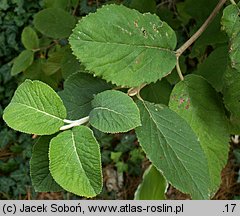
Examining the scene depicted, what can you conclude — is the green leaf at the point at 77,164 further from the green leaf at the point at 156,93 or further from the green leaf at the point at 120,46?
the green leaf at the point at 156,93

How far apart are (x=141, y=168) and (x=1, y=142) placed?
2.19 ft

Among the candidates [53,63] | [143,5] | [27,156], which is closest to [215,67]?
[143,5]

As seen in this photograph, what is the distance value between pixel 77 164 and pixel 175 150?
0.61ft

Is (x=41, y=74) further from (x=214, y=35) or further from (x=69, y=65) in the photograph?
(x=214, y=35)

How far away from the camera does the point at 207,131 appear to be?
0.91 metres

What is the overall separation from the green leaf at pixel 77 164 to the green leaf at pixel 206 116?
0.24 m

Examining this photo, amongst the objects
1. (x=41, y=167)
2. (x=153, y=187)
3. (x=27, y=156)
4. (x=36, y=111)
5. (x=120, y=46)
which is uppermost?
(x=120, y=46)

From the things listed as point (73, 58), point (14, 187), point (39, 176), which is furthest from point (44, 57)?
point (39, 176)

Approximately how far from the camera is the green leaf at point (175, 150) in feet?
2.66

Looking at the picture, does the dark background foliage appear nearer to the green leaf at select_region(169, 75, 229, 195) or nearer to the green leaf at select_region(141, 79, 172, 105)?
the green leaf at select_region(141, 79, 172, 105)

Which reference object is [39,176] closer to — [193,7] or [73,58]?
[73,58]

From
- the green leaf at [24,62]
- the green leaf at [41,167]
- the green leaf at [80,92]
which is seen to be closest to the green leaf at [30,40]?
the green leaf at [24,62]

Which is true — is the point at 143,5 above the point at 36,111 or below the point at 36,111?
above

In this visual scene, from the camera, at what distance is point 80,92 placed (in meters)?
0.88
